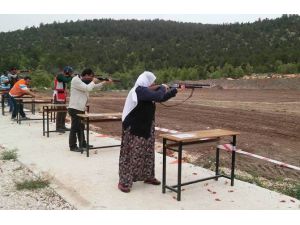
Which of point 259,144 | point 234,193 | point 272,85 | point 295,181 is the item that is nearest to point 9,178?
point 234,193

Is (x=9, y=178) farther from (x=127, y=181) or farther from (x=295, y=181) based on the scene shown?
(x=295, y=181)

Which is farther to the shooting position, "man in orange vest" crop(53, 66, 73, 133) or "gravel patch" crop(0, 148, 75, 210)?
"man in orange vest" crop(53, 66, 73, 133)

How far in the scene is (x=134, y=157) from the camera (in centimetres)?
618

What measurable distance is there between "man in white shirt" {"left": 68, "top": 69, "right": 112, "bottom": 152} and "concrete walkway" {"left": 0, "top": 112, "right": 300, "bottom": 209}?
345 mm

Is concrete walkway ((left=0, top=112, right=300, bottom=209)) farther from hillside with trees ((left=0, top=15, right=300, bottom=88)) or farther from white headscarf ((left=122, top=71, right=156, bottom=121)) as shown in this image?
hillside with trees ((left=0, top=15, right=300, bottom=88))

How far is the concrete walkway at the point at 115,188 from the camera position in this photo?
18.5 ft

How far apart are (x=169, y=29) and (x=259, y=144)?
282 feet

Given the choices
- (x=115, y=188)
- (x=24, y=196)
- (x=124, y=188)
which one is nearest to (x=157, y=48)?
(x=115, y=188)

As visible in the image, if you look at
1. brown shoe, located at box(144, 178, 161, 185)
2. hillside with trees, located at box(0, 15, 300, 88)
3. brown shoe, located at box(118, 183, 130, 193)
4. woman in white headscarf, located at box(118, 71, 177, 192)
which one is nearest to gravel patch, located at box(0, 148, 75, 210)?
brown shoe, located at box(118, 183, 130, 193)

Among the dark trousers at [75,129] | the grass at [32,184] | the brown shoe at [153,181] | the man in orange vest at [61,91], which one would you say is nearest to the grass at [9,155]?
the dark trousers at [75,129]

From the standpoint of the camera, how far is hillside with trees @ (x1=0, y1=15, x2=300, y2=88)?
156ft

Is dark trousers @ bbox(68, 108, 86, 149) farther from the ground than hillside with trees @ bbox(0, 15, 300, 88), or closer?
closer
